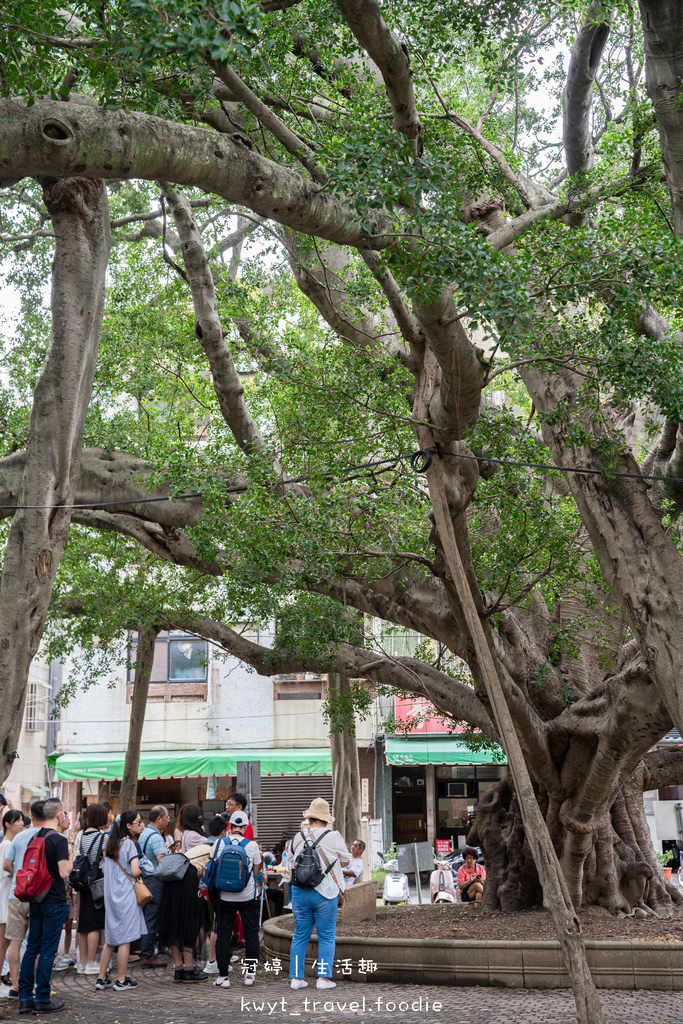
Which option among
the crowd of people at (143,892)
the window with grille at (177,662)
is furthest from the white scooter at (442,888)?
the window with grille at (177,662)

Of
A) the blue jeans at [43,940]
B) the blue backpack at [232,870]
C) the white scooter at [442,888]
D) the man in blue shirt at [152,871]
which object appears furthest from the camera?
the white scooter at [442,888]

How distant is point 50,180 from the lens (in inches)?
313

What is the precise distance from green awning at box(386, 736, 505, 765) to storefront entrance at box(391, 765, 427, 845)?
2.28 metres

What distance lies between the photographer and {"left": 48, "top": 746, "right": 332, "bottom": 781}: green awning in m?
20.1

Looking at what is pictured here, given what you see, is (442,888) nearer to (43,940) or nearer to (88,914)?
(88,914)

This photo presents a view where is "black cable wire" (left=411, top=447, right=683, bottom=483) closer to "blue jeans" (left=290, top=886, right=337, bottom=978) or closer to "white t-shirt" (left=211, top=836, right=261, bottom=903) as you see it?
"blue jeans" (left=290, top=886, right=337, bottom=978)

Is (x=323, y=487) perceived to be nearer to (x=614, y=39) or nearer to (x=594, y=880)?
(x=594, y=880)

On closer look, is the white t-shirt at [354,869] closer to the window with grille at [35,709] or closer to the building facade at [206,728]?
the building facade at [206,728]

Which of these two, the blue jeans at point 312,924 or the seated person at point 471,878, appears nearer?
the blue jeans at point 312,924

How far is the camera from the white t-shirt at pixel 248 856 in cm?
741

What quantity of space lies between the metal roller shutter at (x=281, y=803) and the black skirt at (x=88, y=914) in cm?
1618

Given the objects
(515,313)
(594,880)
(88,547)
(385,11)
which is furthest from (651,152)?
(88,547)

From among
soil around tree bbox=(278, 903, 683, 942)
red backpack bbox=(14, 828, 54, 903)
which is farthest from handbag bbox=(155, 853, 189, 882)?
soil around tree bbox=(278, 903, 683, 942)

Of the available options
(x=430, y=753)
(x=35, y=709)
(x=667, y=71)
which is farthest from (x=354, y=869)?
(x=35, y=709)
